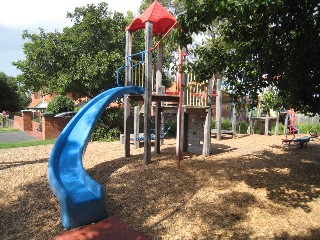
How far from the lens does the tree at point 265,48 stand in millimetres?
4660

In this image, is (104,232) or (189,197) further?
(189,197)

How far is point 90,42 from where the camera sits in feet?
48.8

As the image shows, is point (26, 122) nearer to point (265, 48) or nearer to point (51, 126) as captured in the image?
point (51, 126)

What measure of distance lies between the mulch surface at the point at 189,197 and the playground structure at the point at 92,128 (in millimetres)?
457

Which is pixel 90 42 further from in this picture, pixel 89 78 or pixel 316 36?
pixel 316 36

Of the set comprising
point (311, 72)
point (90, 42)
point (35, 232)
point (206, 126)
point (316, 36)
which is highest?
point (90, 42)

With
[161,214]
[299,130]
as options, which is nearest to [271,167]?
[161,214]

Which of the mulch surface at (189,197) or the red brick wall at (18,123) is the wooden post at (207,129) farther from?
the red brick wall at (18,123)

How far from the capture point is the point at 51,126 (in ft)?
52.9

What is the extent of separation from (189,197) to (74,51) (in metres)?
11.9

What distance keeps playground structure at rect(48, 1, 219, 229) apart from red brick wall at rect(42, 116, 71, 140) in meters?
8.14

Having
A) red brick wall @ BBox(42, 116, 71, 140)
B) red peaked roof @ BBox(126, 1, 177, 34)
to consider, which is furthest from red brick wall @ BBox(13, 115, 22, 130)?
red peaked roof @ BBox(126, 1, 177, 34)

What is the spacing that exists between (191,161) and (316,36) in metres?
4.97

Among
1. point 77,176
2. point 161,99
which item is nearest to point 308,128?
point 161,99
